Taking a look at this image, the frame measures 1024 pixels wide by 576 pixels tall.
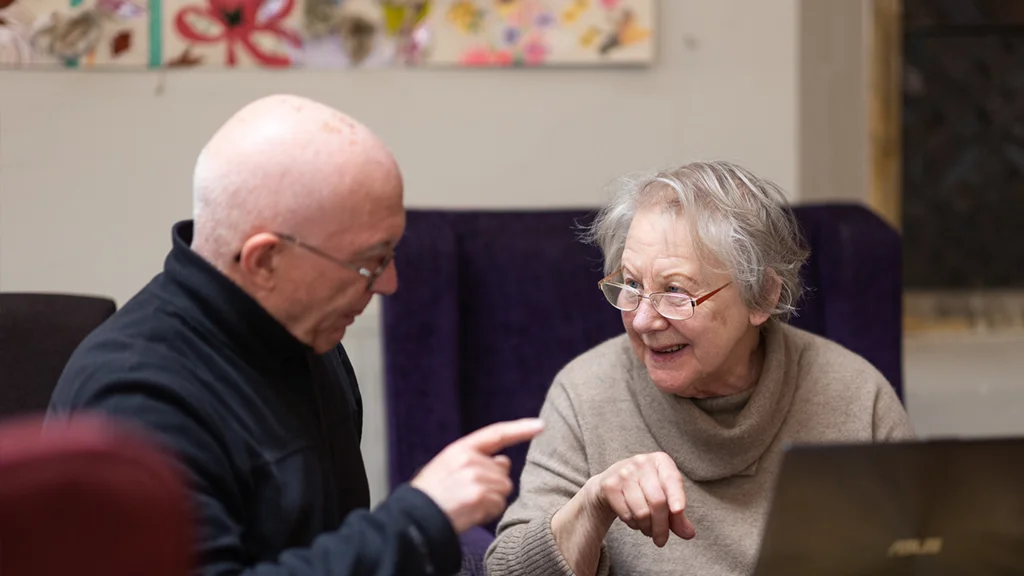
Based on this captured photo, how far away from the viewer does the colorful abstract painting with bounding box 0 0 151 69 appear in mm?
2666

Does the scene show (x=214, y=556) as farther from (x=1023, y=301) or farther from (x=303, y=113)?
(x=1023, y=301)

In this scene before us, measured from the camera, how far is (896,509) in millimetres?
1219

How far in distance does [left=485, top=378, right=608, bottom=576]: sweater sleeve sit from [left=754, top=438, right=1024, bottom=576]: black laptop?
48cm

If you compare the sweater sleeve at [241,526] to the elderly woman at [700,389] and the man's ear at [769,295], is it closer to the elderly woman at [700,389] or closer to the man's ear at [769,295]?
the elderly woman at [700,389]

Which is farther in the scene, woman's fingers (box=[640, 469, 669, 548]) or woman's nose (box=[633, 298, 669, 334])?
woman's nose (box=[633, 298, 669, 334])

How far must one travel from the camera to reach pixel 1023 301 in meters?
3.41

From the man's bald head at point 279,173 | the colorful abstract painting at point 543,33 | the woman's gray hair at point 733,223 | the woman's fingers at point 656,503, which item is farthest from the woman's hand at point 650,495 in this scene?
the colorful abstract painting at point 543,33

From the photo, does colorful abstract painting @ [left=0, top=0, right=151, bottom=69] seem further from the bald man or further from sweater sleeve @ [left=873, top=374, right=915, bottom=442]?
sweater sleeve @ [left=873, top=374, right=915, bottom=442]

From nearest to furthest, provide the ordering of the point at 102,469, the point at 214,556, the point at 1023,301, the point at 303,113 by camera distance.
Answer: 1. the point at 102,469
2. the point at 214,556
3. the point at 303,113
4. the point at 1023,301

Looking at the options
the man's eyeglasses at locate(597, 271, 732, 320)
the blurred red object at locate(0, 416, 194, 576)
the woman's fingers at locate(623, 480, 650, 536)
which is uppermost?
the blurred red object at locate(0, 416, 194, 576)

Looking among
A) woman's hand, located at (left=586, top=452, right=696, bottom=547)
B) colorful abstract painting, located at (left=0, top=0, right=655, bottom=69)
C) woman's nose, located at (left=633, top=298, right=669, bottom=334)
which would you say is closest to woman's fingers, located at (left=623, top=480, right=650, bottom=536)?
woman's hand, located at (left=586, top=452, right=696, bottom=547)

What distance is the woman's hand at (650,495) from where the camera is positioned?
58.1 inches

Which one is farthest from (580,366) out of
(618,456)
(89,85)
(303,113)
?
(89,85)

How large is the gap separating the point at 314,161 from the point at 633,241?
2.44 ft
